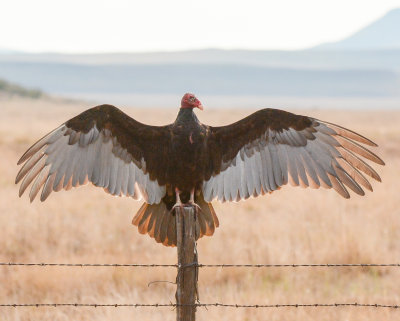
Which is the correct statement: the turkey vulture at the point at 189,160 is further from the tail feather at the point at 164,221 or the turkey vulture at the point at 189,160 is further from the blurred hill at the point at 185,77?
the blurred hill at the point at 185,77

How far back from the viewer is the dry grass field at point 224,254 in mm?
5020

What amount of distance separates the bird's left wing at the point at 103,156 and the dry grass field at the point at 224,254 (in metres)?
0.92

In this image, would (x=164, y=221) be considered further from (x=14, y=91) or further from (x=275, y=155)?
(x=14, y=91)

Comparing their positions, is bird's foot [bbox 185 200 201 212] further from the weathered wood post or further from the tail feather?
the weathered wood post

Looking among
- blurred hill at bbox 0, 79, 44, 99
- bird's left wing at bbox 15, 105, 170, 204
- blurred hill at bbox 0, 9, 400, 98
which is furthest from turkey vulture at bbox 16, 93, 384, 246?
blurred hill at bbox 0, 9, 400, 98

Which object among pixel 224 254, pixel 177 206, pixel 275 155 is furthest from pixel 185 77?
pixel 177 206

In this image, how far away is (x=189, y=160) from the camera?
3912 mm

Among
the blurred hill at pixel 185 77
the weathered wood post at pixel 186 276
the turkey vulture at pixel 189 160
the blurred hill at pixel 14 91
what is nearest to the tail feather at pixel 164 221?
the turkey vulture at pixel 189 160

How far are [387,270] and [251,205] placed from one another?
3019mm

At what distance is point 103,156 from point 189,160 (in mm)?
567

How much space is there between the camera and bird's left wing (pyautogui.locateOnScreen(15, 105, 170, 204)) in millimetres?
4008

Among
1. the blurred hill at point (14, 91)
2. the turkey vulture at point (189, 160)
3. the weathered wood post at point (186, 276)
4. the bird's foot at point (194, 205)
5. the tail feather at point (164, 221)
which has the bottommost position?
the weathered wood post at point (186, 276)

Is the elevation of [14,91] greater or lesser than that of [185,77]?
lesser

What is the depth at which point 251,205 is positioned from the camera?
916cm
